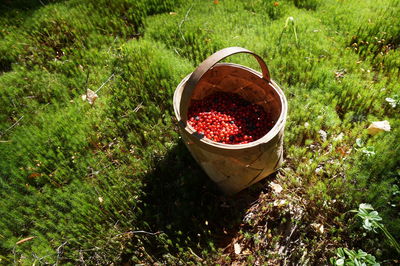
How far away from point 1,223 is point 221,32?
3.12 metres

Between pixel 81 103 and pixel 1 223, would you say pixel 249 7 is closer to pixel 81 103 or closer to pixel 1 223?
pixel 81 103

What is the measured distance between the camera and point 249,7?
3869 mm

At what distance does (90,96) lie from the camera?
324 centimetres

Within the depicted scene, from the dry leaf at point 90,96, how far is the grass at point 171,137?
0.24 ft

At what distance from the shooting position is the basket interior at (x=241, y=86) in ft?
7.93

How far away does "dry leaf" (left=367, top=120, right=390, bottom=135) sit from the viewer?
236cm

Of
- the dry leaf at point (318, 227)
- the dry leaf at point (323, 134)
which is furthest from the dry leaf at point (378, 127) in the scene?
the dry leaf at point (318, 227)

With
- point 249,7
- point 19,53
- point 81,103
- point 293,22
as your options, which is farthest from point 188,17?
point 19,53

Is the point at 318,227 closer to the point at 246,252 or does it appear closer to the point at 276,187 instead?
the point at 276,187

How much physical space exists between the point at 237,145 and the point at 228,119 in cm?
77

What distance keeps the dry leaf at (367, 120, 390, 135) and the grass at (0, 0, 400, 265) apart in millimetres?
74

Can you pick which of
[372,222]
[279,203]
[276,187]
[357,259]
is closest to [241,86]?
[276,187]

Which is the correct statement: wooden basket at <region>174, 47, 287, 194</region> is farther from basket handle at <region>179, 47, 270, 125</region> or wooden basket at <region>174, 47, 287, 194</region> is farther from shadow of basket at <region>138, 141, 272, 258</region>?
shadow of basket at <region>138, 141, 272, 258</region>

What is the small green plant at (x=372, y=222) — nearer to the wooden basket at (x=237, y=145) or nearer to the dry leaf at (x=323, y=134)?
the wooden basket at (x=237, y=145)
